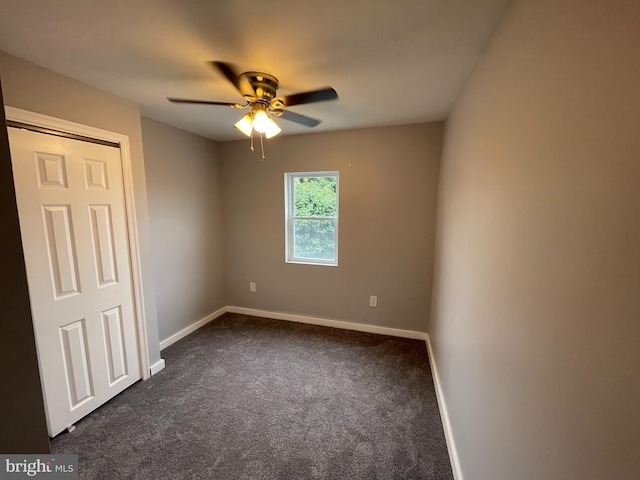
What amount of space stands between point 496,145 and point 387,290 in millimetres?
2093

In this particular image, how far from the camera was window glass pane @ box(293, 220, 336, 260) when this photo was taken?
3227 millimetres

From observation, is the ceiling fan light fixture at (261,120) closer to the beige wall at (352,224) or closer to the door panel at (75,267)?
the door panel at (75,267)

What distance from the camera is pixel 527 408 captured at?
0.79 metres

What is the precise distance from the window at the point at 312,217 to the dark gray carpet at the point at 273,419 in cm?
110

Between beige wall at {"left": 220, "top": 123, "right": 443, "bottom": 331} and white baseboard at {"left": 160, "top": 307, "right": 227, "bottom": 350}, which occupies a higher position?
beige wall at {"left": 220, "top": 123, "right": 443, "bottom": 331}

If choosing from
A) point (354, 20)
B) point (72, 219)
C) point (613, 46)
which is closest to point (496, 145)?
point (613, 46)

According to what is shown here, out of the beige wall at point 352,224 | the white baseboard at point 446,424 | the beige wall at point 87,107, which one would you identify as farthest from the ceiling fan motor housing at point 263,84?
the white baseboard at point 446,424

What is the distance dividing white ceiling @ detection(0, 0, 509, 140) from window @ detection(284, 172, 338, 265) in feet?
4.26

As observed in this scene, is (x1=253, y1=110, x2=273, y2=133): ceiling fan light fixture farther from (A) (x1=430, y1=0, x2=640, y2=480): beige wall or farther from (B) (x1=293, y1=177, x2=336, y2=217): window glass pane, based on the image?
(B) (x1=293, y1=177, x2=336, y2=217): window glass pane

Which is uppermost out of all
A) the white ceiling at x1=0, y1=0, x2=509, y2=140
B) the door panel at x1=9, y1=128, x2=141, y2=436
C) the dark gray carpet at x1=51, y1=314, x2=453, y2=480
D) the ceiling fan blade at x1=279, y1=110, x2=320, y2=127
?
the white ceiling at x1=0, y1=0, x2=509, y2=140

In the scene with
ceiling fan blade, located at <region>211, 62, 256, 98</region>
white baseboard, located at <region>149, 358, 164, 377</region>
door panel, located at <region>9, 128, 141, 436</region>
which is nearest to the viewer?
ceiling fan blade, located at <region>211, 62, 256, 98</region>

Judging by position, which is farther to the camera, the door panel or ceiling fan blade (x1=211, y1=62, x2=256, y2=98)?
the door panel

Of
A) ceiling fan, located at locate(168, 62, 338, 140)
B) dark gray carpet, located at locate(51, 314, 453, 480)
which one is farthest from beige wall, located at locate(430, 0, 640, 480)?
ceiling fan, located at locate(168, 62, 338, 140)

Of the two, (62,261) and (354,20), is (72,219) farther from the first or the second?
(354,20)
